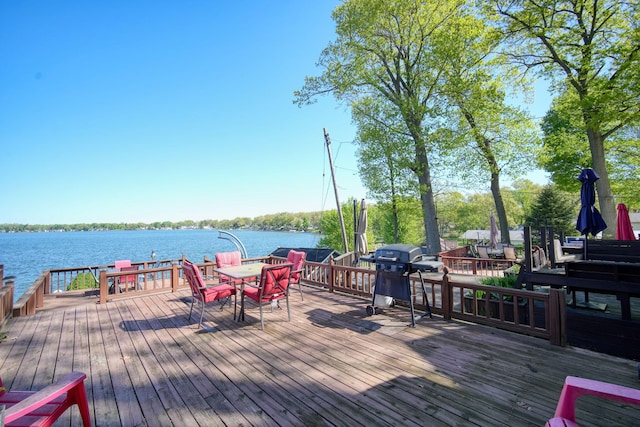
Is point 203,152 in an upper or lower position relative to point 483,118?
upper

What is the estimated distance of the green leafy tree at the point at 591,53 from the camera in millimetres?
9227

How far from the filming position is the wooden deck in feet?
7.29

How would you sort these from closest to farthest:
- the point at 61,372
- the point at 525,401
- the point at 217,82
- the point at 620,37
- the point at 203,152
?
1. the point at 525,401
2. the point at 61,372
3. the point at 620,37
4. the point at 217,82
5. the point at 203,152

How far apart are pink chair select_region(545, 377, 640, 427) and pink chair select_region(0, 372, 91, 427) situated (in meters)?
2.66

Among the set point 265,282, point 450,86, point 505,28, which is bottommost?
point 265,282

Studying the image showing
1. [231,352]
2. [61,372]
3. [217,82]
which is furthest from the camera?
[217,82]

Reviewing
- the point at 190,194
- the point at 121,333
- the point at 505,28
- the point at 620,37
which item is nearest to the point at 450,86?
the point at 505,28

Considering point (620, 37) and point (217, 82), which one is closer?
point (620, 37)

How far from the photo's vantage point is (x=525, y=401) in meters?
2.33

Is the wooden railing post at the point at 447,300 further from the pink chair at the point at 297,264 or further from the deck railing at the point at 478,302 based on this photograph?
the pink chair at the point at 297,264

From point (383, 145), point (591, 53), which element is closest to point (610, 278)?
point (383, 145)

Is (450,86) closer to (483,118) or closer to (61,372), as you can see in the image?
(483,118)

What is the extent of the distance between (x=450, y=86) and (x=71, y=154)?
40.7 m

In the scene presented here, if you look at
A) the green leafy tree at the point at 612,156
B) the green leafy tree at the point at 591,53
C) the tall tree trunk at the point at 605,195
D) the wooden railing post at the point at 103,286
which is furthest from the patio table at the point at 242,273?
the green leafy tree at the point at 612,156
